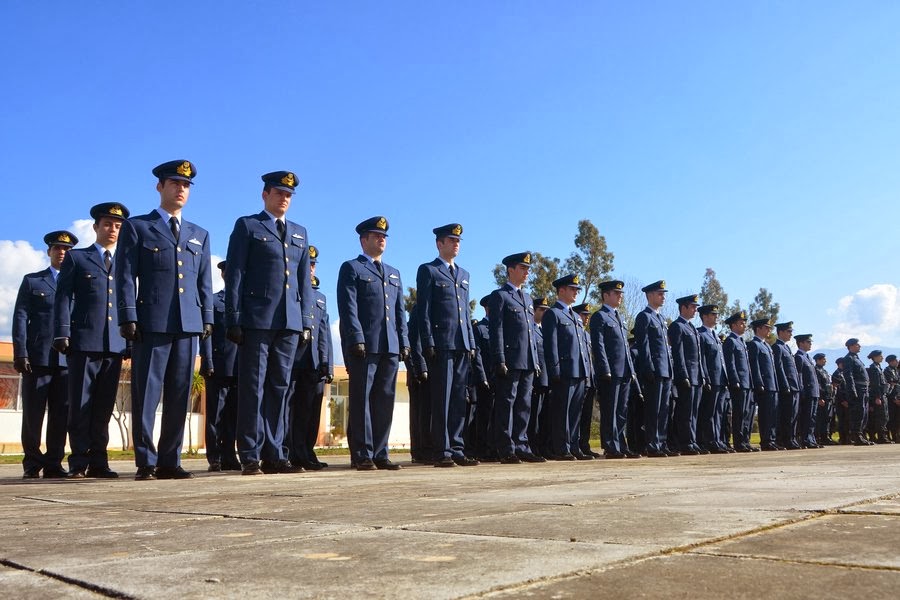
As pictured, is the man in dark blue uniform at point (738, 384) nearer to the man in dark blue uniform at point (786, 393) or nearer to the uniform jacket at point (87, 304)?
the man in dark blue uniform at point (786, 393)

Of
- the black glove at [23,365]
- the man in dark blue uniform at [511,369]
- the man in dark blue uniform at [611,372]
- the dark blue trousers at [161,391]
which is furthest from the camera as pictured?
the man in dark blue uniform at [611,372]

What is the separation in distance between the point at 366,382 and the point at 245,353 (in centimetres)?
131

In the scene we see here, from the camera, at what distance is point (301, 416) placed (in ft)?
26.8

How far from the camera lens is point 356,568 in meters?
1.94

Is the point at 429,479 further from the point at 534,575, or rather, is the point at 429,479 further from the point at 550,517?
the point at 534,575

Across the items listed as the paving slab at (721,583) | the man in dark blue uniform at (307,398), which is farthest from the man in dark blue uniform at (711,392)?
the paving slab at (721,583)

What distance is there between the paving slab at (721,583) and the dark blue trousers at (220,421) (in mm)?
6917

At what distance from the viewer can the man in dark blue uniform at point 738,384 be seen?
13383 millimetres

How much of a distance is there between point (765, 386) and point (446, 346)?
8.21 m

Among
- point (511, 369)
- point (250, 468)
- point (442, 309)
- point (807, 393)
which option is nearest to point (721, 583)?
point (250, 468)

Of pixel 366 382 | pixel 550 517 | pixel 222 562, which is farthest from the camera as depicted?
pixel 366 382

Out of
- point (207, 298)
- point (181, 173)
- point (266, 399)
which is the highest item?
point (181, 173)

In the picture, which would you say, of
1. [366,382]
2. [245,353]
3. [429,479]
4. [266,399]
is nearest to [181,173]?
[245,353]

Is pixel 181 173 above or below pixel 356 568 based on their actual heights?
above
